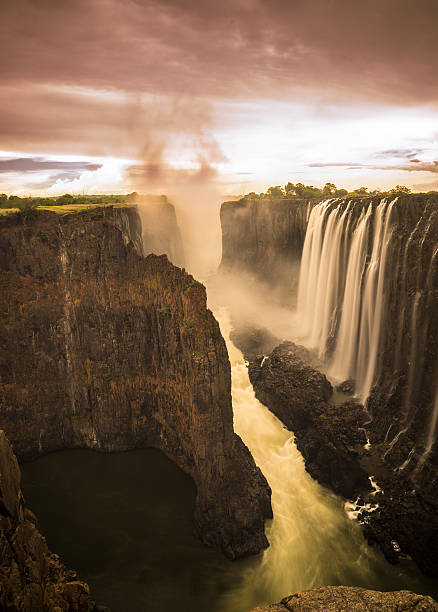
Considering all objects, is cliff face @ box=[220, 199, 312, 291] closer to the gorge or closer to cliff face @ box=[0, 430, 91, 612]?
the gorge

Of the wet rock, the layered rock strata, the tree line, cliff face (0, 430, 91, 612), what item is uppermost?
the tree line

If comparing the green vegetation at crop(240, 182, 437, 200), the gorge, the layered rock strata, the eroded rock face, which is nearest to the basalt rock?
the layered rock strata

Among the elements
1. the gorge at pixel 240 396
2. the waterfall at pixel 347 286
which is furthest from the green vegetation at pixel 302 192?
the gorge at pixel 240 396

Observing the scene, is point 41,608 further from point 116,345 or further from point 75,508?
point 116,345

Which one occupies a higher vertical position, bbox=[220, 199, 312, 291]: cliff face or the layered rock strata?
bbox=[220, 199, 312, 291]: cliff face

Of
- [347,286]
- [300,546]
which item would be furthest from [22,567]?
[347,286]
